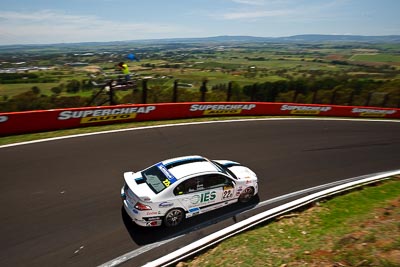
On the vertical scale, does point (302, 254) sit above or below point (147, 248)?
above

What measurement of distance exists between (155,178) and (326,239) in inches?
170

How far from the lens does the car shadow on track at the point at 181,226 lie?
730cm

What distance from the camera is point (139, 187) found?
761 cm

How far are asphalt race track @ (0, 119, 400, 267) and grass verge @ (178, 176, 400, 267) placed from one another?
108 cm

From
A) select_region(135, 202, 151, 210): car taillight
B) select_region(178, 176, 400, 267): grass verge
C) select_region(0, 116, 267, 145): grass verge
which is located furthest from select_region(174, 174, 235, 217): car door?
select_region(0, 116, 267, 145): grass verge

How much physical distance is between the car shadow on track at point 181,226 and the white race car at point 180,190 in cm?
18

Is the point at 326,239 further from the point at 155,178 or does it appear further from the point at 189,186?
the point at 155,178

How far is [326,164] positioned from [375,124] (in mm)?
11455

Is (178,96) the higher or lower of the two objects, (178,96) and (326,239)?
the higher

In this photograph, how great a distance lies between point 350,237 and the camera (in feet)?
19.6

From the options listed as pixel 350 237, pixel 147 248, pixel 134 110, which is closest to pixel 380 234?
pixel 350 237

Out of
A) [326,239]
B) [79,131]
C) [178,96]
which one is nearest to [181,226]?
[326,239]

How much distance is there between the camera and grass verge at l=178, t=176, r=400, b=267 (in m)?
5.30

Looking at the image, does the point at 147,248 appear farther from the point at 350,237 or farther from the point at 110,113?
the point at 110,113
